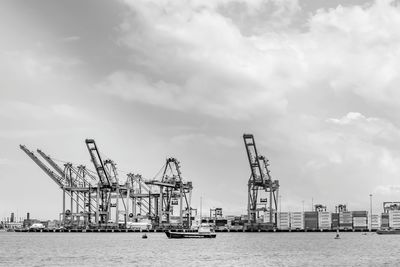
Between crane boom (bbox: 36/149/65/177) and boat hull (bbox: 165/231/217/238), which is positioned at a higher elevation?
crane boom (bbox: 36/149/65/177)

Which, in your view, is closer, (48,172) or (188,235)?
(188,235)

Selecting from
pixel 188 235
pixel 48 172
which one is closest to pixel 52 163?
pixel 48 172

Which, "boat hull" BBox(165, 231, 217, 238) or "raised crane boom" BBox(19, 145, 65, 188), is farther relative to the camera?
"raised crane boom" BBox(19, 145, 65, 188)

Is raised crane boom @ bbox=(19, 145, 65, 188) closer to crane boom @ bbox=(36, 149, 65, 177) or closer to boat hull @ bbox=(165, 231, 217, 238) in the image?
crane boom @ bbox=(36, 149, 65, 177)

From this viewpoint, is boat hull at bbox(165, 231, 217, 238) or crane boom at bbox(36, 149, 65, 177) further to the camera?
crane boom at bbox(36, 149, 65, 177)

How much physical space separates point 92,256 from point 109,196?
362 feet

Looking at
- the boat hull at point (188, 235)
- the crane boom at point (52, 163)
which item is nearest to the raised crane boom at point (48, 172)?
the crane boom at point (52, 163)

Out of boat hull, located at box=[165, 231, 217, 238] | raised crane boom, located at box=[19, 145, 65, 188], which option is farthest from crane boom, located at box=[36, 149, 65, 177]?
boat hull, located at box=[165, 231, 217, 238]

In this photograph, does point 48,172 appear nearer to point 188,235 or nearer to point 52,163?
point 52,163

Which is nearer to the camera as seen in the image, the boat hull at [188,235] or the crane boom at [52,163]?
the boat hull at [188,235]

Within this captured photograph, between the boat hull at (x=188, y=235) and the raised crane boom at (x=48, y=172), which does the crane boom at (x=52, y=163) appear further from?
the boat hull at (x=188, y=235)

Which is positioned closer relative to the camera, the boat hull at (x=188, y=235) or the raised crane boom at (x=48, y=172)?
the boat hull at (x=188, y=235)

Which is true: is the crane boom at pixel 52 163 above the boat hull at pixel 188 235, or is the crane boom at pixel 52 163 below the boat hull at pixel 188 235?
above

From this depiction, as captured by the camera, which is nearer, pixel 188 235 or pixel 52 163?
pixel 188 235
